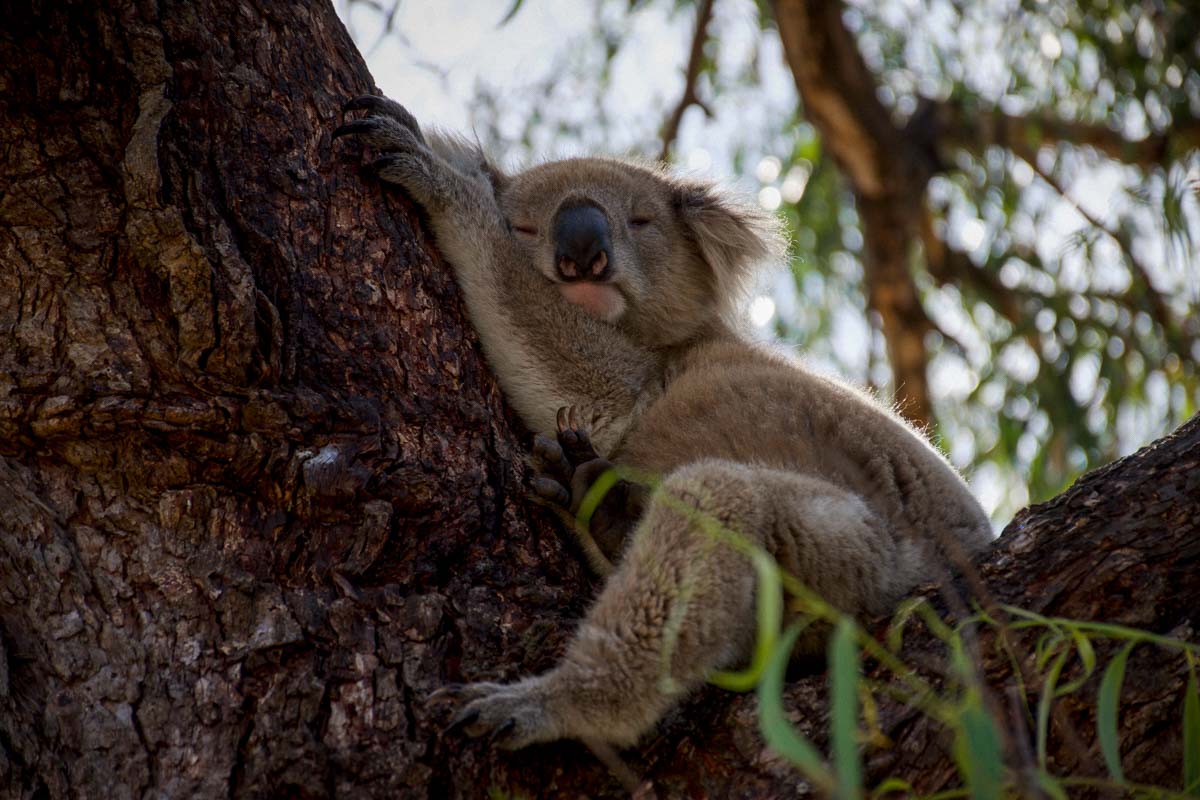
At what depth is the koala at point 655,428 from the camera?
1977mm

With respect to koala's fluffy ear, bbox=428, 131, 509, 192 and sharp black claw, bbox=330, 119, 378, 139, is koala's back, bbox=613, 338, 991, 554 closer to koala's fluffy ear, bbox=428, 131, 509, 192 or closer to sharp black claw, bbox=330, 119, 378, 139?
koala's fluffy ear, bbox=428, 131, 509, 192

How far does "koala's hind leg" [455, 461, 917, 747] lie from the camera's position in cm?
190

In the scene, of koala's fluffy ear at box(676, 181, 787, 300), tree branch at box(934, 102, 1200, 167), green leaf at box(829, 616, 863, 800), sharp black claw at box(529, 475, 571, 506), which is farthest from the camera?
tree branch at box(934, 102, 1200, 167)

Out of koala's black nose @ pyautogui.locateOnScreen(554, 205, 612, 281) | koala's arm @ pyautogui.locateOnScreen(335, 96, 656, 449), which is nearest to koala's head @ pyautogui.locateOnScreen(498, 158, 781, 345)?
koala's black nose @ pyautogui.locateOnScreen(554, 205, 612, 281)

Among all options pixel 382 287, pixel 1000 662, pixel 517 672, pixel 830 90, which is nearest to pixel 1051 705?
pixel 1000 662

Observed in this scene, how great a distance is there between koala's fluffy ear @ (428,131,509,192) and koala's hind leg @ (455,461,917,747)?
44.7 inches

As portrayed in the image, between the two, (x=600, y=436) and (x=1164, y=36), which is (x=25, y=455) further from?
(x=1164, y=36)

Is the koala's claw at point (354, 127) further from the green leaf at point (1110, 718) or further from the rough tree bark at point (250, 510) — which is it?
the green leaf at point (1110, 718)

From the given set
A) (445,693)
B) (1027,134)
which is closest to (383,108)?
(445,693)

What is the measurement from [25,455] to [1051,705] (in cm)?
165

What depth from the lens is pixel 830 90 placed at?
488cm

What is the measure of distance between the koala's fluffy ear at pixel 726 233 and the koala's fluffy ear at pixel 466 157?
1.89 feet

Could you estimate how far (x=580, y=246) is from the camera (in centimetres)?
295

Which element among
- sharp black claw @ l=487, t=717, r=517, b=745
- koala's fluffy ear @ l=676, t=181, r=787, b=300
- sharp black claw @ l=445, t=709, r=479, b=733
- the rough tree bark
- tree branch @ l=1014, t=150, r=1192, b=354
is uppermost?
tree branch @ l=1014, t=150, r=1192, b=354
